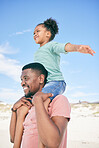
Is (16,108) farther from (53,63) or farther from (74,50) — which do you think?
(74,50)

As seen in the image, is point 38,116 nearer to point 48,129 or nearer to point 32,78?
point 48,129

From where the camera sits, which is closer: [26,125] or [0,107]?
[26,125]

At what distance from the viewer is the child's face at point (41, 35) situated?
9.60 ft

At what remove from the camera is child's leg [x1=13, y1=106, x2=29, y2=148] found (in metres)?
2.18

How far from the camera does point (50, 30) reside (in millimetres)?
3090

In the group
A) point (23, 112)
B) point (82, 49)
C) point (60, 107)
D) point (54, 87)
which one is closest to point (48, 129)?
point (60, 107)

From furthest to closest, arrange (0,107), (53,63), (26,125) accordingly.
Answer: (0,107), (53,63), (26,125)

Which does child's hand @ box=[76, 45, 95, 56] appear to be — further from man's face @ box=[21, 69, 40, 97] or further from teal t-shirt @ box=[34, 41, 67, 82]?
man's face @ box=[21, 69, 40, 97]

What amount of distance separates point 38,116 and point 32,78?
600 millimetres

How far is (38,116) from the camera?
180 cm

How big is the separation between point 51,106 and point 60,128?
338 mm

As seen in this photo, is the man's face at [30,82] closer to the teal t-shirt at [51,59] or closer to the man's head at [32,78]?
the man's head at [32,78]

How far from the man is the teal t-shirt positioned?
23 centimetres

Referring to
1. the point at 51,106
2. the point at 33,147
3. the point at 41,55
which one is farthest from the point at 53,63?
the point at 33,147
